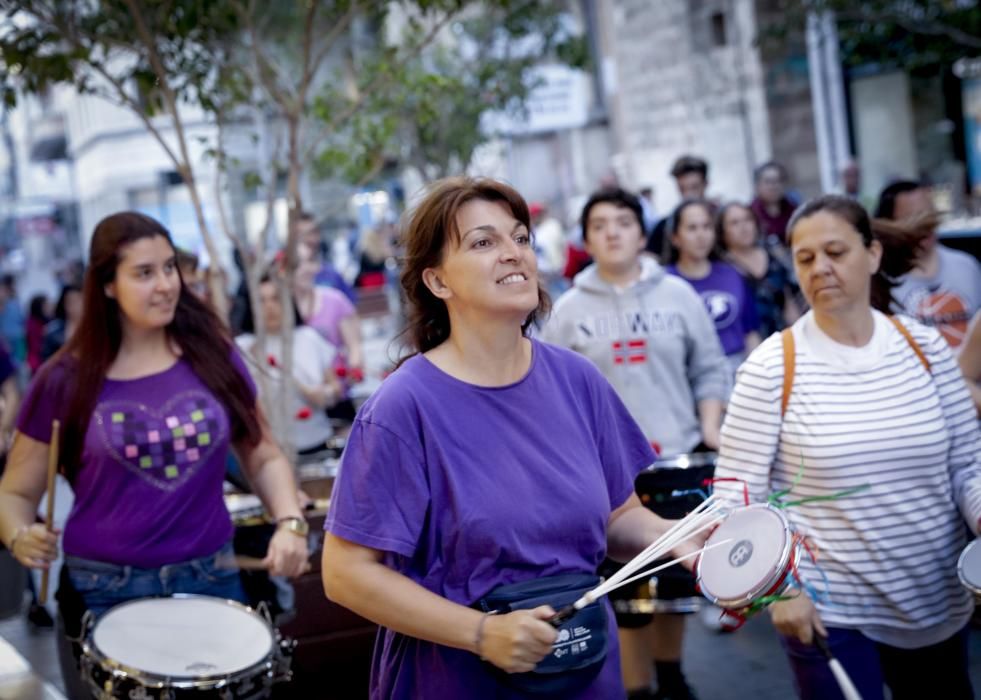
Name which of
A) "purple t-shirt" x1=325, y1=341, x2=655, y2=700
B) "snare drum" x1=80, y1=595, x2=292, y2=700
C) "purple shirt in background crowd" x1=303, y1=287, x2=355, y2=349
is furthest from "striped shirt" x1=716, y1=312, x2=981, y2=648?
"purple shirt in background crowd" x1=303, y1=287, x2=355, y2=349

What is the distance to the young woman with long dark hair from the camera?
13.8 feet

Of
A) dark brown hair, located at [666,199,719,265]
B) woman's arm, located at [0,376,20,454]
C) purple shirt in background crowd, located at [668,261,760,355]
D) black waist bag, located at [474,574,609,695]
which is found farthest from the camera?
woman's arm, located at [0,376,20,454]

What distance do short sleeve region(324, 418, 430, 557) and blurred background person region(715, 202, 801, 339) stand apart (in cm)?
577

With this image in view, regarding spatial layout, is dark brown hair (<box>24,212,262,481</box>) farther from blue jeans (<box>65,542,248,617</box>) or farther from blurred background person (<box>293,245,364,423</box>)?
blurred background person (<box>293,245,364,423</box>)

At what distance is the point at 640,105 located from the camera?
77.7ft

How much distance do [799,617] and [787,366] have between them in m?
0.75

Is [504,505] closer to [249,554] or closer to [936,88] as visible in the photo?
[249,554]

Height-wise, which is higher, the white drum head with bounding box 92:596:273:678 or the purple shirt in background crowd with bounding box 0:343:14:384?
the purple shirt in background crowd with bounding box 0:343:14:384

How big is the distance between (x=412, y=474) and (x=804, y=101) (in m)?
17.9

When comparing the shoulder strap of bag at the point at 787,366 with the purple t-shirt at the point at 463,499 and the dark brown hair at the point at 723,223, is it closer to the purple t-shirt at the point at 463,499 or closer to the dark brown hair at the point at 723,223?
the purple t-shirt at the point at 463,499

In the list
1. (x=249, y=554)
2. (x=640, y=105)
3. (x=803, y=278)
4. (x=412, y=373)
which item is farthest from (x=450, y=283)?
(x=640, y=105)

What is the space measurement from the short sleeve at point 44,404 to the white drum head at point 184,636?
2.20ft

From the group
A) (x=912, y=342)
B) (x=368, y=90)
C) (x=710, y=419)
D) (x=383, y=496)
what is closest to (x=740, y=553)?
(x=383, y=496)

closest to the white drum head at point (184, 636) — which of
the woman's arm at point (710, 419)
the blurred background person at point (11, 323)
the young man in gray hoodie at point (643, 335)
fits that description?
the young man in gray hoodie at point (643, 335)
